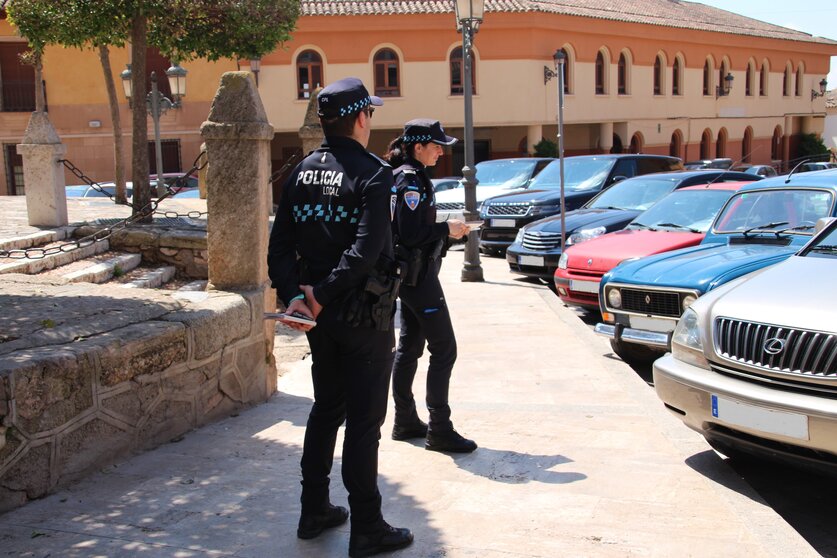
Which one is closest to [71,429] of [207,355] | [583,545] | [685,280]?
[207,355]

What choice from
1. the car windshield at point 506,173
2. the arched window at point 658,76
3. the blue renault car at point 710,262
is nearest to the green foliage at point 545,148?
the arched window at point 658,76

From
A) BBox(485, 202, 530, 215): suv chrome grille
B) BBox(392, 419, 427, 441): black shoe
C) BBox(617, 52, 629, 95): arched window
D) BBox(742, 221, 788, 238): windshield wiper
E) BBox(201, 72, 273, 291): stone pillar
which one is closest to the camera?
BBox(392, 419, 427, 441): black shoe

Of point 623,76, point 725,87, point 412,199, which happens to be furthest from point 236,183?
point 725,87

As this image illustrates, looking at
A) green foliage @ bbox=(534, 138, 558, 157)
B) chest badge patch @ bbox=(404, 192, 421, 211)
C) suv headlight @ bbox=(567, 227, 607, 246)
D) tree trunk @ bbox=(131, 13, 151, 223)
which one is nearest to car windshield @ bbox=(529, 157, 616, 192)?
suv headlight @ bbox=(567, 227, 607, 246)

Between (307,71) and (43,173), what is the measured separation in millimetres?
22230

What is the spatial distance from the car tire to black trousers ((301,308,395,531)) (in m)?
4.26

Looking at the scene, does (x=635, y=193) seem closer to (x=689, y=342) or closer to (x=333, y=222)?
(x=689, y=342)

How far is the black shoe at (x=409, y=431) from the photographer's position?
17.7 ft

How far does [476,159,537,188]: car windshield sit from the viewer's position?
1858 cm

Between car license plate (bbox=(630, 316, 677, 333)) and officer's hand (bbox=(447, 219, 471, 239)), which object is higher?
officer's hand (bbox=(447, 219, 471, 239))

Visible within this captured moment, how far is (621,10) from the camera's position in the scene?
3700cm

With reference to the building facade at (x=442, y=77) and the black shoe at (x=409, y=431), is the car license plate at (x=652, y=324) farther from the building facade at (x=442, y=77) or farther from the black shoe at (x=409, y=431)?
the building facade at (x=442, y=77)

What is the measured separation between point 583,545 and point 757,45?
146 feet

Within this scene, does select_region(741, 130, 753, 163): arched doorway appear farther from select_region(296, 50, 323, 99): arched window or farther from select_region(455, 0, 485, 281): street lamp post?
select_region(455, 0, 485, 281): street lamp post
